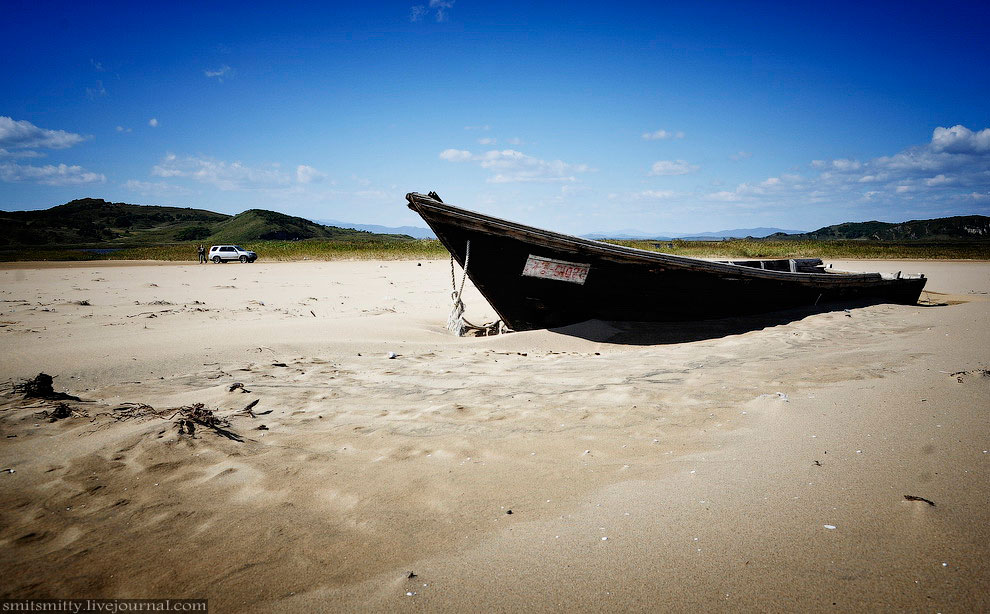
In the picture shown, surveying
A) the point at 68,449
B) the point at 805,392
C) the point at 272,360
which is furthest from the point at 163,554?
the point at 805,392

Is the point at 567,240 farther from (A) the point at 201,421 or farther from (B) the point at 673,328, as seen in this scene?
(A) the point at 201,421

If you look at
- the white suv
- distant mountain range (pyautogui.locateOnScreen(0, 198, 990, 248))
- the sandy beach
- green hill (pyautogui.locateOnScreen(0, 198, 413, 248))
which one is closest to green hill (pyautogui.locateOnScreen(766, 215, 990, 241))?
distant mountain range (pyautogui.locateOnScreen(0, 198, 990, 248))

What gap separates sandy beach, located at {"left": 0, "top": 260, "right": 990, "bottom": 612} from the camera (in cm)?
146

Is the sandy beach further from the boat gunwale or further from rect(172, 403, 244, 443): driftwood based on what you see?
the boat gunwale

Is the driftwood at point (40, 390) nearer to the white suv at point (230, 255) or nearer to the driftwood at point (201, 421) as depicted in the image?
the driftwood at point (201, 421)

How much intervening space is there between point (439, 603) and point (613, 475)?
1080mm

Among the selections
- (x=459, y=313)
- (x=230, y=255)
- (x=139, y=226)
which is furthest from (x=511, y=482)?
(x=139, y=226)

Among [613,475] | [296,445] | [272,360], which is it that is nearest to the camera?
[613,475]

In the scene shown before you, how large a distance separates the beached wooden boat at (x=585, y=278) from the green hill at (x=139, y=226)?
→ 91817 millimetres

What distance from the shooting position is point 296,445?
2607 millimetres

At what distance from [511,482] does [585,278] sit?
4033mm

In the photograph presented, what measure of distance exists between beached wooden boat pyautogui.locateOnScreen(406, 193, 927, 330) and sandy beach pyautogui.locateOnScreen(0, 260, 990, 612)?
1784 mm

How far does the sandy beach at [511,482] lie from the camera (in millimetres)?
1458

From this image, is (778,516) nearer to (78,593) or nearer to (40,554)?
(78,593)
